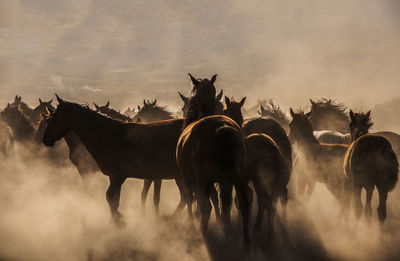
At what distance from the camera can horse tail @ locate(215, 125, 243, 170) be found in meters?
4.78

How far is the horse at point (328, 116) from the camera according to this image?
13.7 m

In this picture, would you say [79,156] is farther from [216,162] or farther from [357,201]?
[357,201]

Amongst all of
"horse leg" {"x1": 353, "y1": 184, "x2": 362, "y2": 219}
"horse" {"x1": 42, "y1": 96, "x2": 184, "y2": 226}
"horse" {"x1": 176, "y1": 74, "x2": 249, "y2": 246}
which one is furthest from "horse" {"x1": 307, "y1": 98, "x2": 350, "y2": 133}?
"horse" {"x1": 176, "y1": 74, "x2": 249, "y2": 246}

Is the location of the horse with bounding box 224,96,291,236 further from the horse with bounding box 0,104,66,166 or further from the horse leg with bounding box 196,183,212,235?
the horse with bounding box 0,104,66,166

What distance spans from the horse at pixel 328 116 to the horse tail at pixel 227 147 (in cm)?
966

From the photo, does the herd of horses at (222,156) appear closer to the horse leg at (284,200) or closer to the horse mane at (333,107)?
the horse leg at (284,200)

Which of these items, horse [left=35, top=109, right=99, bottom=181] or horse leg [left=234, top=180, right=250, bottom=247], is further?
horse [left=35, top=109, right=99, bottom=181]

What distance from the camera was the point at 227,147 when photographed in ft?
15.7

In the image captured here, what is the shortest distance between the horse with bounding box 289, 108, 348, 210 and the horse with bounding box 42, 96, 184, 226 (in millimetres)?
3467

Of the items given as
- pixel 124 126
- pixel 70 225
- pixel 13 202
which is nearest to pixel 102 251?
pixel 70 225

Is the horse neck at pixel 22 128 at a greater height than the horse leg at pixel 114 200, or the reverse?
the horse neck at pixel 22 128

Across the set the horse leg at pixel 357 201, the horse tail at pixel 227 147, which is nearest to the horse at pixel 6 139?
the horse tail at pixel 227 147

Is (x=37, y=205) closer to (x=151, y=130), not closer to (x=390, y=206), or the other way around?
(x=151, y=130)

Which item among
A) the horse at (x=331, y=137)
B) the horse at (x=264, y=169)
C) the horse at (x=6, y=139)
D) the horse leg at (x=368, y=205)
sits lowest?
the horse leg at (x=368, y=205)
